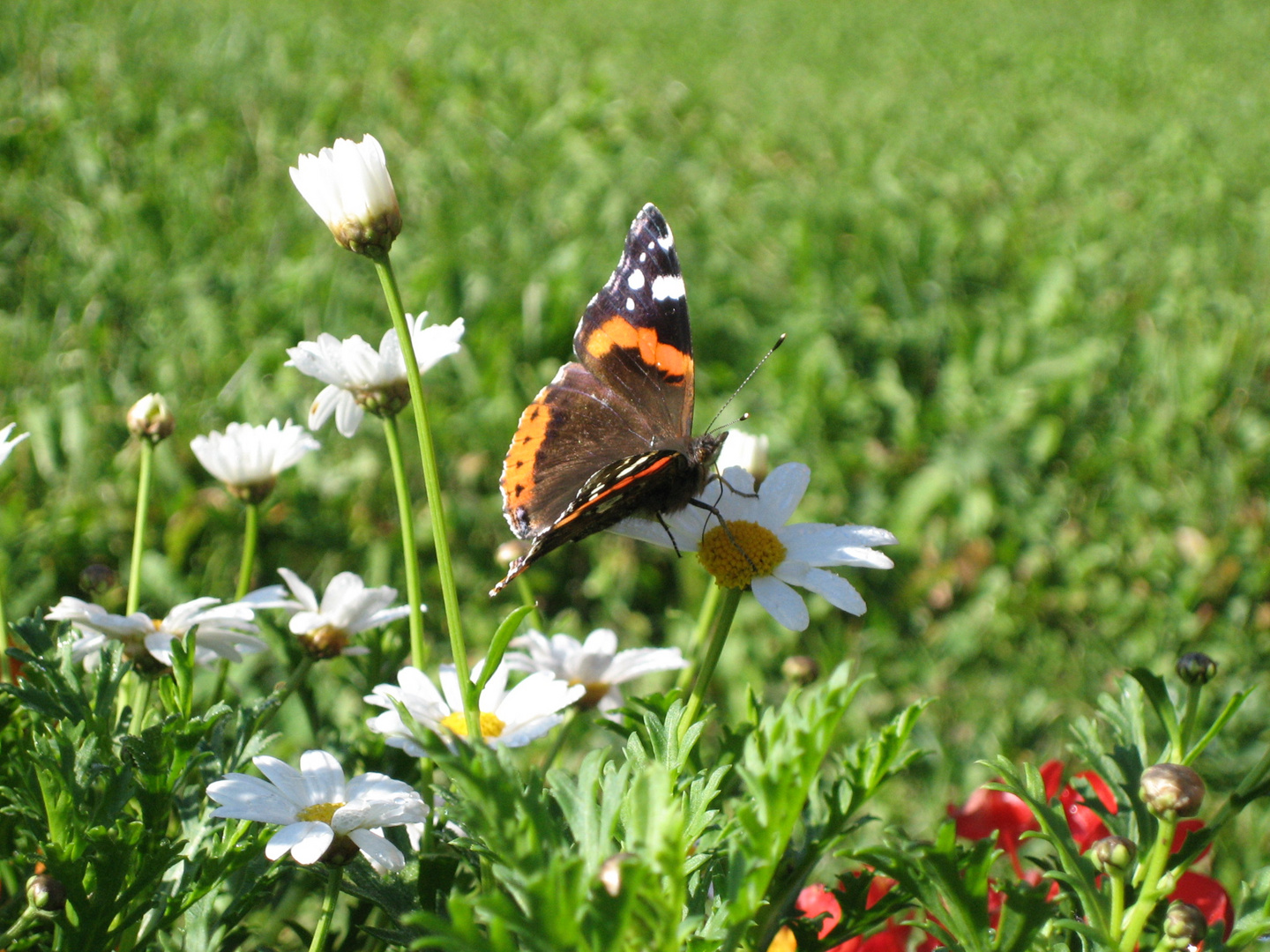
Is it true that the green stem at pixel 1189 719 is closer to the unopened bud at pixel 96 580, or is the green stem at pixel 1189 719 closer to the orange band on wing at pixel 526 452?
the orange band on wing at pixel 526 452

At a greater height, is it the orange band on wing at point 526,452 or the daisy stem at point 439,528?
the daisy stem at point 439,528

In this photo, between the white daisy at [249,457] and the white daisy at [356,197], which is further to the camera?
the white daisy at [249,457]

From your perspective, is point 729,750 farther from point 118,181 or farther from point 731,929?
point 118,181

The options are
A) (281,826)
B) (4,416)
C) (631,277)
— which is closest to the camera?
(281,826)

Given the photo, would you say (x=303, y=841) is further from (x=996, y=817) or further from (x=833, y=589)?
(x=996, y=817)

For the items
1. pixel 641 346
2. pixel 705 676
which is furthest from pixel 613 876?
pixel 641 346

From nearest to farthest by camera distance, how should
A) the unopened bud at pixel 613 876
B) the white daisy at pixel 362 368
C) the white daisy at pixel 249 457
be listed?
the unopened bud at pixel 613 876 → the white daisy at pixel 362 368 → the white daisy at pixel 249 457

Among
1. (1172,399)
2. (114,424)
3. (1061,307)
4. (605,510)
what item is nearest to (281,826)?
(605,510)

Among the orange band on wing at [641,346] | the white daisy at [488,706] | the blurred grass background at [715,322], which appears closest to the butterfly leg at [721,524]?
the white daisy at [488,706]
